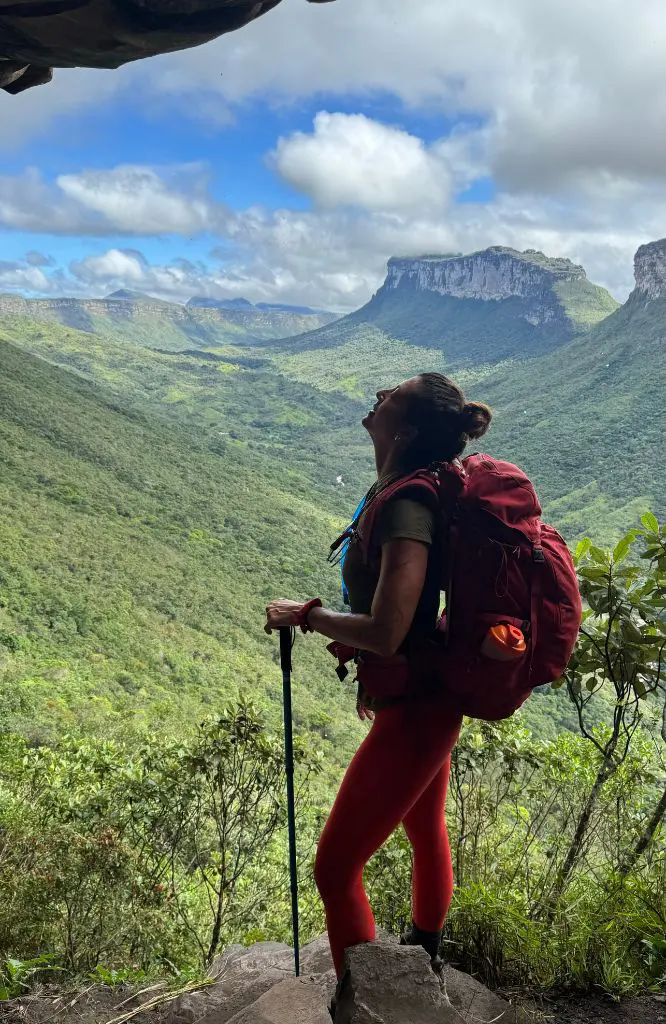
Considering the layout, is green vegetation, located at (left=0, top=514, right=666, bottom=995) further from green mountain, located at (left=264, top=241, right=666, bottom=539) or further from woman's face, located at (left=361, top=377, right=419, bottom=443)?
green mountain, located at (left=264, top=241, right=666, bottom=539)

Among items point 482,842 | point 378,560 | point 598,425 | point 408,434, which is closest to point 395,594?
point 378,560

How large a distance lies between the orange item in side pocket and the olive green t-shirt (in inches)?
5.7

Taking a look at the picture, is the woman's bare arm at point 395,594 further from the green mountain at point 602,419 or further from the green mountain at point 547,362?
the green mountain at point 547,362

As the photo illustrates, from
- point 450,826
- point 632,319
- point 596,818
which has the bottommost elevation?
point 450,826

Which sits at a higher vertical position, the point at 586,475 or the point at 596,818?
the point at 586,475

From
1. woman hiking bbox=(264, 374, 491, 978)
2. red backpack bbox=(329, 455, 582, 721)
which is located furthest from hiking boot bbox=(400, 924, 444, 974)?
red backpack bbox=(329, 455, 582, 721)

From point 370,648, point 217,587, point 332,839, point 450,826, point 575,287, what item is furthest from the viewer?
point 575,287

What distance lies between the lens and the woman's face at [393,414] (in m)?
1.49

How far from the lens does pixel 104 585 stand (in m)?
36.0

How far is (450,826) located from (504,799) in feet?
0.76

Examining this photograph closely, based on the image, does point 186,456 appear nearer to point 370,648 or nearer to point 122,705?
point 122,705

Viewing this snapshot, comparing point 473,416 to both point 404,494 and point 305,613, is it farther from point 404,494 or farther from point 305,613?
point 305,613

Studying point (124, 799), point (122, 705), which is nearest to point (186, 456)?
point (122, 705)

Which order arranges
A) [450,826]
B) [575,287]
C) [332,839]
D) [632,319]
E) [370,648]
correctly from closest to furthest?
[370,648], [332,839], [450,826], [632,319], [575,287]
